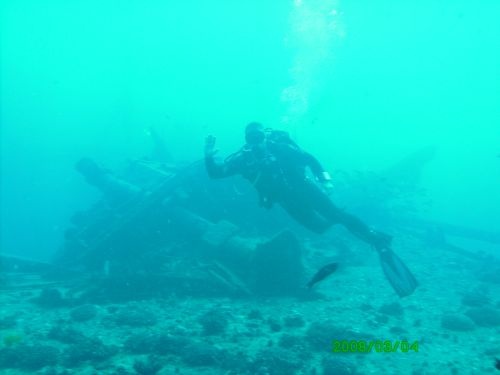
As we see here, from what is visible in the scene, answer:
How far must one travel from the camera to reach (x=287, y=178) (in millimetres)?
9352

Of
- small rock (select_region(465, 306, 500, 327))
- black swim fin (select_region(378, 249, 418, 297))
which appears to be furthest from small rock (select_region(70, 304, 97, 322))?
small rock (select_region(465, 306, 500, 327))

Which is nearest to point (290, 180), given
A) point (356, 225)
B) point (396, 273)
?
point (356, 225)

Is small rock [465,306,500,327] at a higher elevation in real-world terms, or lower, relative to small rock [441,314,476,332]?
higher

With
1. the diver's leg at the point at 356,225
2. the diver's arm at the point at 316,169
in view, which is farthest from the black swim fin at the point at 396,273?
the diver's arm at the point at 316,169

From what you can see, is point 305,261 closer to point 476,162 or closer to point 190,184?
point 190,184

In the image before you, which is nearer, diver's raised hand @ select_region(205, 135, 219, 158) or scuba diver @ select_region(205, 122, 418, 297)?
diver's raised hand @ select_region(205, 135, 219, 158)

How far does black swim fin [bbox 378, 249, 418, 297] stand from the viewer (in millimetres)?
9695

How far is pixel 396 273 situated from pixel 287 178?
3.85 metres

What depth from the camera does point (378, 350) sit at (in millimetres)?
7695

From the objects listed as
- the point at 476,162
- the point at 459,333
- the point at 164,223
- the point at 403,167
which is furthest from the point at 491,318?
the point at 476,162

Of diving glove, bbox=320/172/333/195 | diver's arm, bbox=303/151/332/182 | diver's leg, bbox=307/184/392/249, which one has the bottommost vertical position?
diver's leg, bbox=307/184/392/249

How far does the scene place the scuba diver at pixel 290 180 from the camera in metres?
9.02

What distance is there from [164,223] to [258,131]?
5.38 meters

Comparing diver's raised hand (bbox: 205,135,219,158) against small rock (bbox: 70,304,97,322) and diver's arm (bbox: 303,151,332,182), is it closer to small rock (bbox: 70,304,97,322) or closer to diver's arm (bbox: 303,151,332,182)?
diver's arm (bbox: 303,151,332,182)
